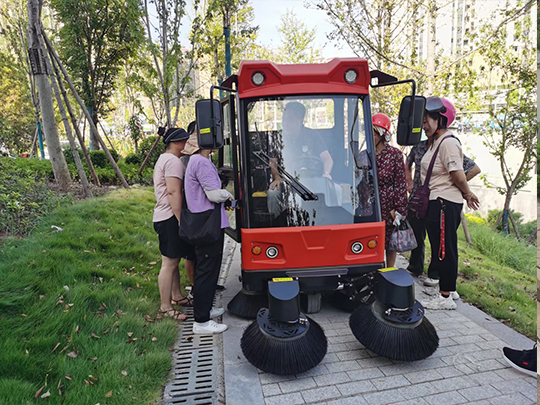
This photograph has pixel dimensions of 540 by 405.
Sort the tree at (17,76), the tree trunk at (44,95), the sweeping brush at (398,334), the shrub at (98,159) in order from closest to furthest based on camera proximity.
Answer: the sweeping brush at (398,334) < the tree trunk at (44,95) < the shrub at (98,159) < the tree at (17,76)

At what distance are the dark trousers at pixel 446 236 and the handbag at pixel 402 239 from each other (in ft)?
0.73

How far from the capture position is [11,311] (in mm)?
3564

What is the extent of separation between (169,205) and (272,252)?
1.18m

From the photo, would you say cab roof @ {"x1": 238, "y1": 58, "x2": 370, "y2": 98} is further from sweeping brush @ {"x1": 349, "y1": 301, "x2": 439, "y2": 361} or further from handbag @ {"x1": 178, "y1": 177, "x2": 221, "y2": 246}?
sweeping brush @ {"x1": 349, "y1": 301, "x2": 439, "y2": 361}

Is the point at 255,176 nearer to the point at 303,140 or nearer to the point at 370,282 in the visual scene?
the point at 303,140

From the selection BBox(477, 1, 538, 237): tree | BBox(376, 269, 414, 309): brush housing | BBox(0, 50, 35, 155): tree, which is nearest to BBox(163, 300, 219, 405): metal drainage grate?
BBox(376, 269, 414, 309): brush housing

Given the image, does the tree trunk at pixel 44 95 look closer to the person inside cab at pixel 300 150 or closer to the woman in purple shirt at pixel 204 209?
the woman in purple shirt at pixel 204 209

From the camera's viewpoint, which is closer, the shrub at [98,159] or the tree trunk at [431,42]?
the tree trunk at [431,42]

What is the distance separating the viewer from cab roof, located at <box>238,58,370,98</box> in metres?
3.90

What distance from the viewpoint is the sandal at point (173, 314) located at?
14.0 ft

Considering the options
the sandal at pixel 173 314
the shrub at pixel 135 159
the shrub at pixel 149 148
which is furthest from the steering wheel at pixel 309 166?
the shrub at pixel 135 159

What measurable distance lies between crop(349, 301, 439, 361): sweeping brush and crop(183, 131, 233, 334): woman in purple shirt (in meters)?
1.49

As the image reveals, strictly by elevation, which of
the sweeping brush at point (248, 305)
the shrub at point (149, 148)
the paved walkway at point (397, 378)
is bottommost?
the paved walkway at point (397, 378)

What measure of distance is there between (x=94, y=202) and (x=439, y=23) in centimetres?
1003
